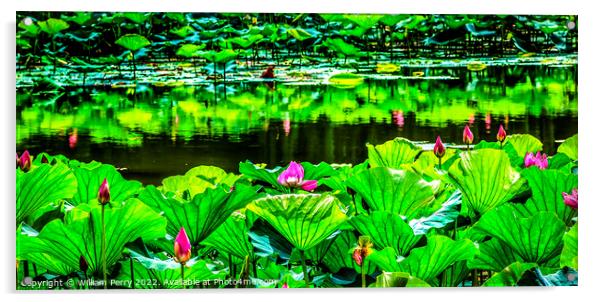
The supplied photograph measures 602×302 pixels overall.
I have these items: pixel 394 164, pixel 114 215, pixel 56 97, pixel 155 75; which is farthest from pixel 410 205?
pixel 56 97

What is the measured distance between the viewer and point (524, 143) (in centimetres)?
217

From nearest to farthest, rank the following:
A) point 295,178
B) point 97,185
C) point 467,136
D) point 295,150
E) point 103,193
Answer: point 103,193
point 295,178
point 97,185
point 467,136
point 295,150

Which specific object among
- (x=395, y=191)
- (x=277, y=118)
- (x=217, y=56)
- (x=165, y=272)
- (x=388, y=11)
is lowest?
(x=165, y=272)

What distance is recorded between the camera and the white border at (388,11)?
1.98m

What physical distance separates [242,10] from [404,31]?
0.50 metres

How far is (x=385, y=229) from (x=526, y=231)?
31 centimetres

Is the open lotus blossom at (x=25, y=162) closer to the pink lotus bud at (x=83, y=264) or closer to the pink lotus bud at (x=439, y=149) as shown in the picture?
the pink lotus bud at (x=83, y=264)

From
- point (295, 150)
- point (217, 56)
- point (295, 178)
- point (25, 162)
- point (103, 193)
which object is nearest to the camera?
point (103, 193)

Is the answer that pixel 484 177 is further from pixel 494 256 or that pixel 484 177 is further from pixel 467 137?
pixel 467 137

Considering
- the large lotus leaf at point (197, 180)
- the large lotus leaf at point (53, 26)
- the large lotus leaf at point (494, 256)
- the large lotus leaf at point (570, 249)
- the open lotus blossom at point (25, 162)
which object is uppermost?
the large lotus leaf at point (53, 26)

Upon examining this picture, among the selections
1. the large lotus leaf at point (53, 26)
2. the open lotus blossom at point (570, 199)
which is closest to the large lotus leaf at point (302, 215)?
the open lotus blossom at point (570, 199)

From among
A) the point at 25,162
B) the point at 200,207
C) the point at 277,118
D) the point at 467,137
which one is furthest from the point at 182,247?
the point at 467,137

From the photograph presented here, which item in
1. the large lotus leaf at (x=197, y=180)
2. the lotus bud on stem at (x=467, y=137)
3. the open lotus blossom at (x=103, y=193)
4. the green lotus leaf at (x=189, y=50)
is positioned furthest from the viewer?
the green lotus leaf at (x=189, y=50)

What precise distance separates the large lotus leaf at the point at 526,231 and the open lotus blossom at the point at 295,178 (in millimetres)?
381
